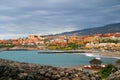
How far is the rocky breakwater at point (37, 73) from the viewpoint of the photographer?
9508 millimetres

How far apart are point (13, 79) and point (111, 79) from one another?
259cm

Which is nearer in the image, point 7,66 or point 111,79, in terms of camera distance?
point 111,79

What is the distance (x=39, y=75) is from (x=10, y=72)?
0.85 metres

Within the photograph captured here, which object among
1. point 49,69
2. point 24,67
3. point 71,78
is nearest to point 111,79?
point 71,78

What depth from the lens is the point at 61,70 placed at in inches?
386

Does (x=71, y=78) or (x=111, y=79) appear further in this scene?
(x=71, y=78)

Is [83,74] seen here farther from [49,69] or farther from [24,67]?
[24,67]

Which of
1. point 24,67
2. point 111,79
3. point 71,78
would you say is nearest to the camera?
point 111,79

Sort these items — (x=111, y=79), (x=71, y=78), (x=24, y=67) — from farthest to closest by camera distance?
1. (x=24, y=67)
2. (x=71, y=78)
3. (x=111, y=79)

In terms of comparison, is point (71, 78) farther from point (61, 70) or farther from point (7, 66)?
point (7, 66)

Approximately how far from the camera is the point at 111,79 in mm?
8758

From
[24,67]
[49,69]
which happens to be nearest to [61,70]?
[49,69]

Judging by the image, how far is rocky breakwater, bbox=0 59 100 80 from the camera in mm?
9508

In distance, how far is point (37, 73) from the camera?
31.8 ft
